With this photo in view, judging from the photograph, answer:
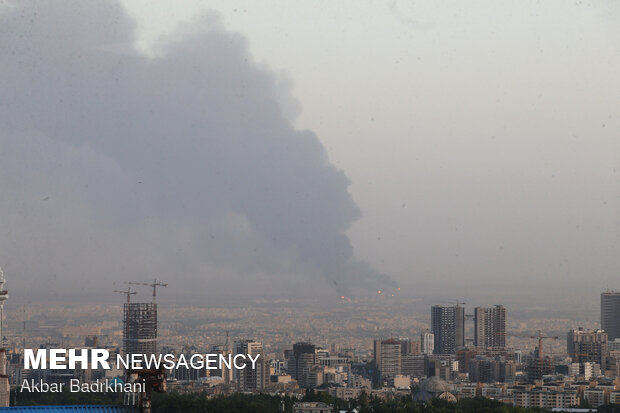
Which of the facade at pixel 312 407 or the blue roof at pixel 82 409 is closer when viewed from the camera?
the blue roof at pixel 82 409

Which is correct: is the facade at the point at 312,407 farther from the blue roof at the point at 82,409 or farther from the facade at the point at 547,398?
the blue roof at the point at 82,409

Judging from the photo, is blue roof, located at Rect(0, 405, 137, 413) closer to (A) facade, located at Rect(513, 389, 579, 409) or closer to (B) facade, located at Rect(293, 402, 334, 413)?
(B) facade, located at Rect(293, 402, 334, 413)

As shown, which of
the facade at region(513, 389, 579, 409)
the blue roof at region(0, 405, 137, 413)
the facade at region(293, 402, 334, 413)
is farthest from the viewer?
the facade at region(513, 389, 579, 409)

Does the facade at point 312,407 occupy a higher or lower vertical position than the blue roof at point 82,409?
lower

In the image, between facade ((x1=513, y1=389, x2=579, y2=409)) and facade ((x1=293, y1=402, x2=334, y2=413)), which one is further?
facade ((x1=513, y1=389, x2=579, y2=409))

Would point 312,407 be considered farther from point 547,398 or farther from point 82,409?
point 82,409

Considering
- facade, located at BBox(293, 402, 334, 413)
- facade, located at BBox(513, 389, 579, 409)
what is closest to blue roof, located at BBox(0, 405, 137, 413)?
facade, located at BBox(293, 402, 334, 413)

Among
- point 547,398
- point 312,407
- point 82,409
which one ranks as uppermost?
point 82,409

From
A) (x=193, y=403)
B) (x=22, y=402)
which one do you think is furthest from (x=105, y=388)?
(x=193, y=403)

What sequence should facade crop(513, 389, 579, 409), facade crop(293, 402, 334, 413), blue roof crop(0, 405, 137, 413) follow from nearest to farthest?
blue roof crop(0, 405, 137, 413) < facade crop(293, 402, 334, 413) < facade crop(513, 389, 579, 409)

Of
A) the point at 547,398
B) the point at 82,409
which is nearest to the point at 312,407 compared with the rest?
the point at 547,398

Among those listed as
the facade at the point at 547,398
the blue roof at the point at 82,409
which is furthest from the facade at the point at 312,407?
the blue roof at the point at 82,409

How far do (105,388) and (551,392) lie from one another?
74479 millimetres

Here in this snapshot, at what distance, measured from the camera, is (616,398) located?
7106 inches
